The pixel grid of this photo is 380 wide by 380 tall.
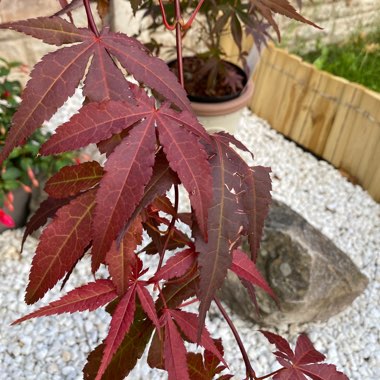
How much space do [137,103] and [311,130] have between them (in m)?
2.24

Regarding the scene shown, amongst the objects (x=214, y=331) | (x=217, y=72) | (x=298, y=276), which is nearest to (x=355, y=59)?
(x=217, y=72)

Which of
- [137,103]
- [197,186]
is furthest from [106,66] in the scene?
[197,186]

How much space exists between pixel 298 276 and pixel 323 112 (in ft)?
3.91

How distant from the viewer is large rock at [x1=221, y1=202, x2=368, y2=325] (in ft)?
5.37

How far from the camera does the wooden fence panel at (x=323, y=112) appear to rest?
2361mm

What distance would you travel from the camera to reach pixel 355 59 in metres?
3.08

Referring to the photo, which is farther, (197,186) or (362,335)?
(362,335)

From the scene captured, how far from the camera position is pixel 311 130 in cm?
264

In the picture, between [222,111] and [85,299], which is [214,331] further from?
[85,299]

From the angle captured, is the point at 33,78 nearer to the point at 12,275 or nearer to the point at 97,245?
the point at 97,245

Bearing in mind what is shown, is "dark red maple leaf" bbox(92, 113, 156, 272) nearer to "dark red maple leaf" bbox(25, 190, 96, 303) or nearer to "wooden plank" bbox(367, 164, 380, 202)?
"dark red maple leaf" bbox(25, 190, 96, 303)

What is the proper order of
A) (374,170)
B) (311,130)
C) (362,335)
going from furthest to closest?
1. (311,130)
2. (374,170)
3. (362,335)

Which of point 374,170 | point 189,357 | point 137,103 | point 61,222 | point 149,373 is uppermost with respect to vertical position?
point 137,103

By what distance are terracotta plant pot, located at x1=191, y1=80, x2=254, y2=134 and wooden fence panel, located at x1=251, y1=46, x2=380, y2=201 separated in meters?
0.30
